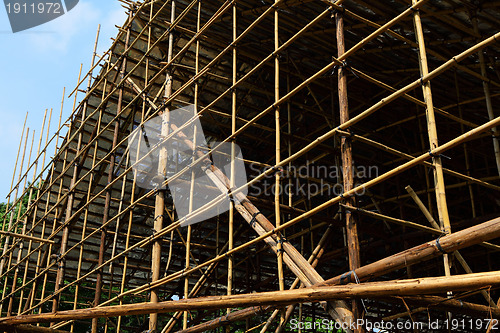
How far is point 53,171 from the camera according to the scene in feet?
55.3

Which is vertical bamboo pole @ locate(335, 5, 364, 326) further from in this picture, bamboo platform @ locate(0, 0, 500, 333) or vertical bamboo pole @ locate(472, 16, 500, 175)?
vertical bamboo pole @ locate(472, 16, 500, 175)

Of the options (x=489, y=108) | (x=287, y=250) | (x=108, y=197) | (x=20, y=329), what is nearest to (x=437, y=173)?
(x=287, y=250)

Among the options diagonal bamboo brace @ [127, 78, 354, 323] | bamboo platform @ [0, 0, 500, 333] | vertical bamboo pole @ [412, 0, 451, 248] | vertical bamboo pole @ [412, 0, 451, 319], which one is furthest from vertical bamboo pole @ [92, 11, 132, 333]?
vertical bamboo pole @ [412, 0, 451, 248]

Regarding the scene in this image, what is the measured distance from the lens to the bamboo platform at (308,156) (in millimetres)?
6539

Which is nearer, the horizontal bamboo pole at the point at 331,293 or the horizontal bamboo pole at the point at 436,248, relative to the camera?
the horizontal bamboo pole at the point at 331,293

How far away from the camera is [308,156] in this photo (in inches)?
582

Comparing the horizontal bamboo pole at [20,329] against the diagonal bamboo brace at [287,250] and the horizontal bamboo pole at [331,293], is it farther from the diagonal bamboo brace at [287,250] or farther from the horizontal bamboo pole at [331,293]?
the diagonal bamboo brace at [287,250]

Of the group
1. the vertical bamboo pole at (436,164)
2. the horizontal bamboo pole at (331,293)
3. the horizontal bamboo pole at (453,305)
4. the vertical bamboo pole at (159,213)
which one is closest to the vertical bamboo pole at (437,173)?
the vertical bamboo pole at (436,164)

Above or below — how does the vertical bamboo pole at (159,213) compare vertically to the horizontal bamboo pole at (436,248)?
above

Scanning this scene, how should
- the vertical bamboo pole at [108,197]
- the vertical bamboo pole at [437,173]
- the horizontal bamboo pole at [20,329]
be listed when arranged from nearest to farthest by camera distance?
1. the vertical bamboo pole at [437,173]
2. the horizontal bamboo pole at [20,329]
3. the vertical bamboo pole at [108,197]

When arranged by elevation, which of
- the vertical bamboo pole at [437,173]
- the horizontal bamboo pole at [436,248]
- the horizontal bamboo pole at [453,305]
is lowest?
the horizontal bamboo pole at [453,305]

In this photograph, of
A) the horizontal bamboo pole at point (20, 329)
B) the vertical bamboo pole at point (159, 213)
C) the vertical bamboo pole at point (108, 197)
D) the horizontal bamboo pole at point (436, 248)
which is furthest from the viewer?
the vertical bamboo pole at point (108, 197)

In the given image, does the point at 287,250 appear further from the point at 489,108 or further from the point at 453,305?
the point at 489,108

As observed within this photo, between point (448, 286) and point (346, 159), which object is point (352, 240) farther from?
Answer: point (448, 286)
